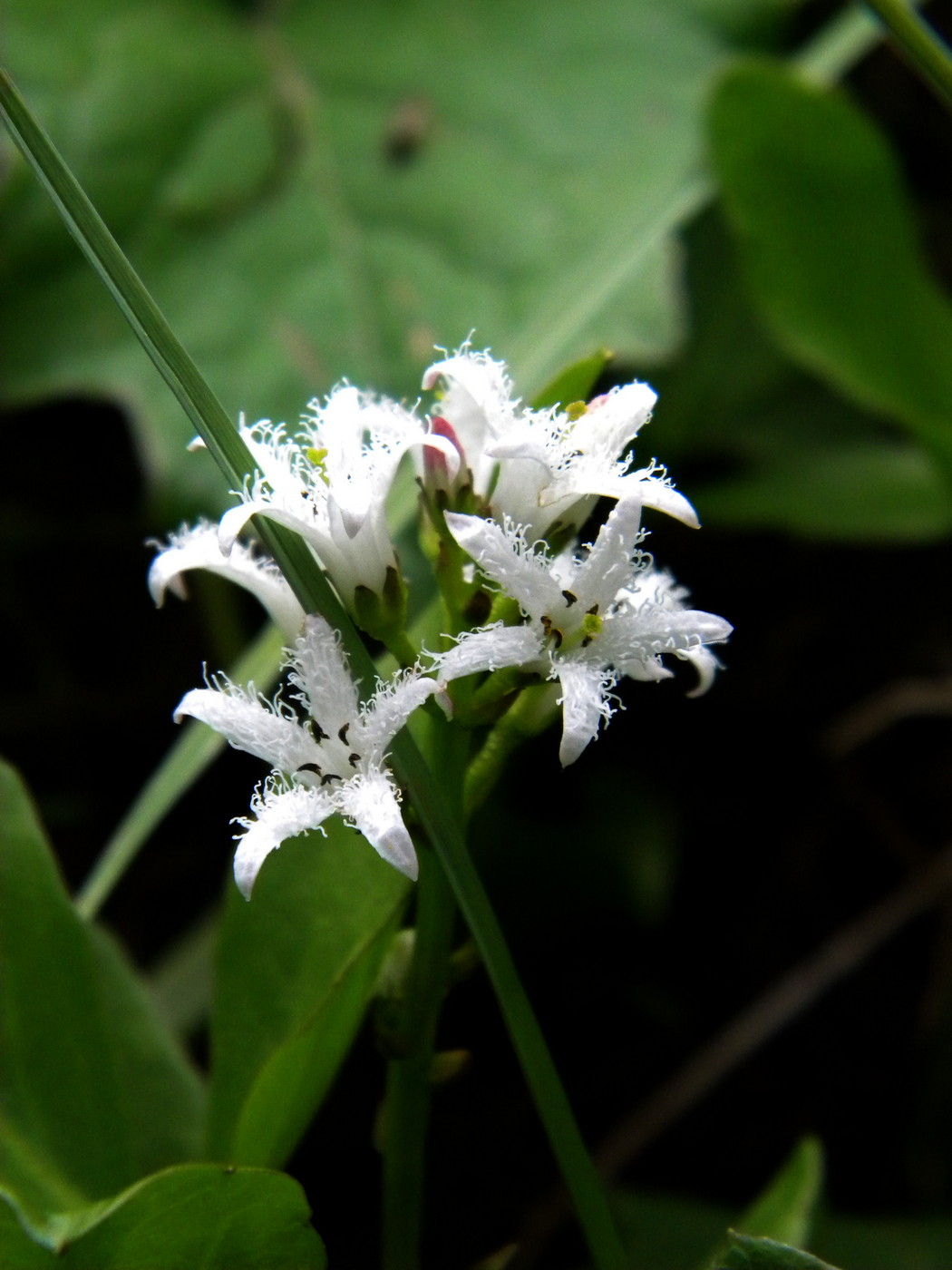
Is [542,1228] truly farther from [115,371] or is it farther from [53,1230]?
[115,371]

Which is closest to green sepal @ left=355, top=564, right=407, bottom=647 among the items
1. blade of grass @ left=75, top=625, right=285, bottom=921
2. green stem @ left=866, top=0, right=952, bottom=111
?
blade of grass @ left=75, top=625, right=285, bottom=921

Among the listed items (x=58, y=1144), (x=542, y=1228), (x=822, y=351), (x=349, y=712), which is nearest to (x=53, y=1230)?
(x=58, y=1144)

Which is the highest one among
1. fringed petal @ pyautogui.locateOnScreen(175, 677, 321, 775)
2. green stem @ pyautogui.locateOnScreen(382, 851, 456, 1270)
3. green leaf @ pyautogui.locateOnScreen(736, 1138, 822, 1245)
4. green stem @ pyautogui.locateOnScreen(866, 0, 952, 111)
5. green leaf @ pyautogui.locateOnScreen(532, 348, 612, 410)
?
green stem @ pyautogui.locateOnScreen(866, 0, 952, 111)

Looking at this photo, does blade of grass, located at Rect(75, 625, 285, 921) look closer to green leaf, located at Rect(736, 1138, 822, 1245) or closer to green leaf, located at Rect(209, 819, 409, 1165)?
green leaf, located at Rect(209, 819, 409, 1165)

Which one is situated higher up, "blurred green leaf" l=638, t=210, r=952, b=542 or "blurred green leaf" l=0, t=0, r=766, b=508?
"blurred green leaf" l=0, t=0, r=766, b=508

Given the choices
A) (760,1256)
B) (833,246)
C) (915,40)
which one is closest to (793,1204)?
(760,1256)

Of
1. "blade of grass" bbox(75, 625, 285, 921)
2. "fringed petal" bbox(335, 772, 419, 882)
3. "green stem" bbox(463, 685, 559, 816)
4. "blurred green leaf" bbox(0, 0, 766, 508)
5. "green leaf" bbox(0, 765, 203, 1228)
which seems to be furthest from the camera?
"blurred green leaf" bbox(0, 0, 766, 508)

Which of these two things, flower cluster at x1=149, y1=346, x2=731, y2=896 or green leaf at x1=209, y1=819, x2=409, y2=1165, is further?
green leaf at x1=209, y1=819, x2=409, y2=1165
